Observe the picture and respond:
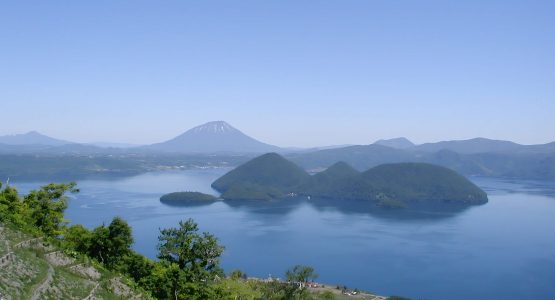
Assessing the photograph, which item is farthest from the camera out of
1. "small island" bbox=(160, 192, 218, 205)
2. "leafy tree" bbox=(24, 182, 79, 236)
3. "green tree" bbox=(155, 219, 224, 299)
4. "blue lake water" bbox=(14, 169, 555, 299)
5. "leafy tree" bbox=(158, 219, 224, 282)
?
"small island" bbox=(160, 192, 218, 205)

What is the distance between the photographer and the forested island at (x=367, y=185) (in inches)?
4195

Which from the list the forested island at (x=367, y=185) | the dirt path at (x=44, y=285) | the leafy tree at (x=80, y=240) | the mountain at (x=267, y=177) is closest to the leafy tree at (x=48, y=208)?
the leafy tree at (x=80, y=240)

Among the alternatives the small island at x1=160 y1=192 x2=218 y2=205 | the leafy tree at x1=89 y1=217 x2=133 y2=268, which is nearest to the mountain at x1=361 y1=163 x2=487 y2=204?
the small island at x1=160 y1=192 x2=218 y2=205

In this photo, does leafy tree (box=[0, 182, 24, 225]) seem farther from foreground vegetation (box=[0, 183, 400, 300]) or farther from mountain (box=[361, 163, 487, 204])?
mountain (box=[361, 163, 487, 204])

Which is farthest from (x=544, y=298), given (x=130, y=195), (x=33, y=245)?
(x=130, y=195)

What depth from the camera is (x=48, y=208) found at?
16.0m

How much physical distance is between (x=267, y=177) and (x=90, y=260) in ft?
406

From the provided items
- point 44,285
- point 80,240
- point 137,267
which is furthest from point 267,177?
point 44,285

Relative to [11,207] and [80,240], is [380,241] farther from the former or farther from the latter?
[11,207]

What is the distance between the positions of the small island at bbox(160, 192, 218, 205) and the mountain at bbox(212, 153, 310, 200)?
1691cm

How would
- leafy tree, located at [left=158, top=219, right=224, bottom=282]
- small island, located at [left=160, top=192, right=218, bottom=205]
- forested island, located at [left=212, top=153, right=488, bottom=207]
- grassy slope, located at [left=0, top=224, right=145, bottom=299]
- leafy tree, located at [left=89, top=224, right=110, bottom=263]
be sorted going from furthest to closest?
forested island, located at [left=212, top=153, right=488, bottom=207]
small island, located at [left=160, top=192, right=218, bottom=205]
leafy tree, located at [left=89, top=224, right=110, bottom=263]
leafy tree, located at [left=158, top=219, right=224, bottom=282]
grassy slope, located at [left=0, top=224, right=145, bottom=299]

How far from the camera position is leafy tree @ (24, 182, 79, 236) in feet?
49.9

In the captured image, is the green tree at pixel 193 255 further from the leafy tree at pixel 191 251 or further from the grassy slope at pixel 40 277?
the grassy slope at pixel 40 277

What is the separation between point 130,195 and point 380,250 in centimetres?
6091
